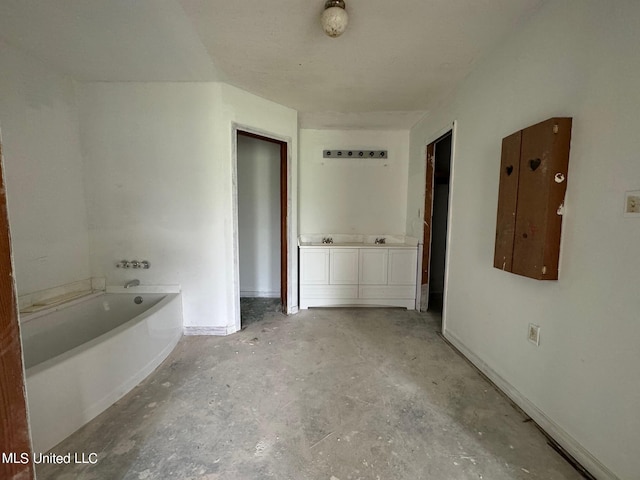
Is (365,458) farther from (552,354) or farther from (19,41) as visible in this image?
(19,41)

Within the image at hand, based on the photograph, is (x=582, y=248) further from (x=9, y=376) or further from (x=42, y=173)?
(x=42, y=173)

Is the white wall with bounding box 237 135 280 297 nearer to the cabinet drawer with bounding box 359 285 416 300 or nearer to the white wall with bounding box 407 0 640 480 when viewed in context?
the cabinet drawer with bounding box 359 285 416 300

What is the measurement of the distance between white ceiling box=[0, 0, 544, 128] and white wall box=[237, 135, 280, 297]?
115cm

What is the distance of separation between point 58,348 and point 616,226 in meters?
3.62

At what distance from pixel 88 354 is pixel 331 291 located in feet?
7.72

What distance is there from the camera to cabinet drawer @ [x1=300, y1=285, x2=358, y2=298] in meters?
3.34

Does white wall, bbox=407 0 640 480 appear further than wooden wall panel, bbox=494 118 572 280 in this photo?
No

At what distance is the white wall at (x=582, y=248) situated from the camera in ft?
3.57

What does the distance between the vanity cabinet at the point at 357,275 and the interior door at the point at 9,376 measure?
2.78m

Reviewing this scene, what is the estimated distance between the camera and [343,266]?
10.9ft

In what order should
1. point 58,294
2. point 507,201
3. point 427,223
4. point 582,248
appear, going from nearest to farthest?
1. point 582,248
2. point 507,201
3. point 58,294
4. point 427,223

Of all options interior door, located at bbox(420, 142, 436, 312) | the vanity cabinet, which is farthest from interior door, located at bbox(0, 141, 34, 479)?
interior door, located at bbox(420, 142, 436, 312)

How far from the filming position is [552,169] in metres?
1.33

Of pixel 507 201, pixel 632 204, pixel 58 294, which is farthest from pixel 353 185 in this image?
pixel 58 294
